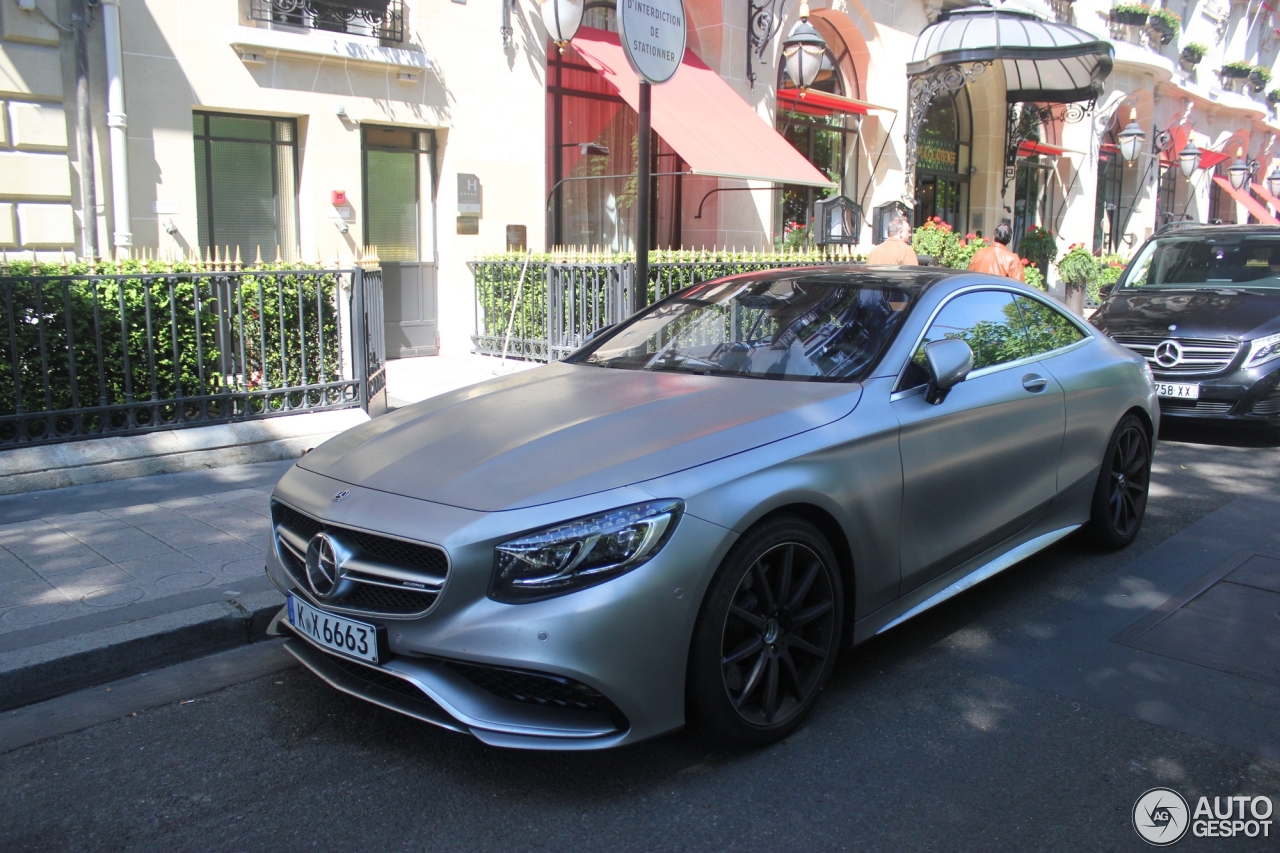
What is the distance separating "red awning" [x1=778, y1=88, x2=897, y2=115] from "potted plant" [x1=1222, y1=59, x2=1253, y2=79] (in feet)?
66.0

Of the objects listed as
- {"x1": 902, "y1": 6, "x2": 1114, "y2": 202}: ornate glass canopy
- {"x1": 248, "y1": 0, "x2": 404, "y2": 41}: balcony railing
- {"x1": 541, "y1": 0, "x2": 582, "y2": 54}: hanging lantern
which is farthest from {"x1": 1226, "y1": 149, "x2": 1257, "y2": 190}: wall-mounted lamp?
{"x1": 248, "y1": 0, "x2": 404, "y2": 41}: balcony railing

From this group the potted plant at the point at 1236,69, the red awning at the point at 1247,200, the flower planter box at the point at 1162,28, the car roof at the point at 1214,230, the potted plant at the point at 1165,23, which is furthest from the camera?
the potted plant at the point at 1236,69

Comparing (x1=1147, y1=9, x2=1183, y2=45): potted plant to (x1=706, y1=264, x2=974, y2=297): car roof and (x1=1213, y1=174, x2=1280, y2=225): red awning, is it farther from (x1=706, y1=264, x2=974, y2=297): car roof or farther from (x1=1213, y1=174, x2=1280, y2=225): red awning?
(x1=706, y1=264, x2=974, y2=297): car roof

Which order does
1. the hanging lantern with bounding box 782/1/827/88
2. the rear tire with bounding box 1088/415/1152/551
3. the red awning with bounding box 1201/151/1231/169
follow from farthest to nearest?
the red awning with bounding box 1201/151/1231/169
the hanging lantern with bounding box 782/1/827/88
the rear tire with bounding box 1088/415/1152/551

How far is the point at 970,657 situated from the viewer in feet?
13.7

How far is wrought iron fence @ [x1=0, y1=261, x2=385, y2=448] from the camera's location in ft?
21.0

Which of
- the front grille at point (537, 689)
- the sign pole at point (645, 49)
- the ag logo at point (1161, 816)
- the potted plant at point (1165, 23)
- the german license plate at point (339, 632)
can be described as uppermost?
the potted plant at point (1165, 23)

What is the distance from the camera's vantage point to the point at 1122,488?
5547mm

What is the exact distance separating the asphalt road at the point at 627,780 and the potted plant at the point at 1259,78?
Answer: 36.2m

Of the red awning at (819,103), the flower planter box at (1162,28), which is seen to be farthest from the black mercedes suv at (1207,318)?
the flower planter box at (1162,28)

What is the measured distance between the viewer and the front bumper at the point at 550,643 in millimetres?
2840

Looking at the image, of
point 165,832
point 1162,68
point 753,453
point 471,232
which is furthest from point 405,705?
point 1162,68

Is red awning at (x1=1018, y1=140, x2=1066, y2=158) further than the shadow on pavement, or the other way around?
red awning at (x1=1018, y1=140, x2=1066, y2=158)

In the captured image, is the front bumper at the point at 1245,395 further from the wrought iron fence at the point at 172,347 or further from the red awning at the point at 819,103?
the red awning at the point at 819,103
